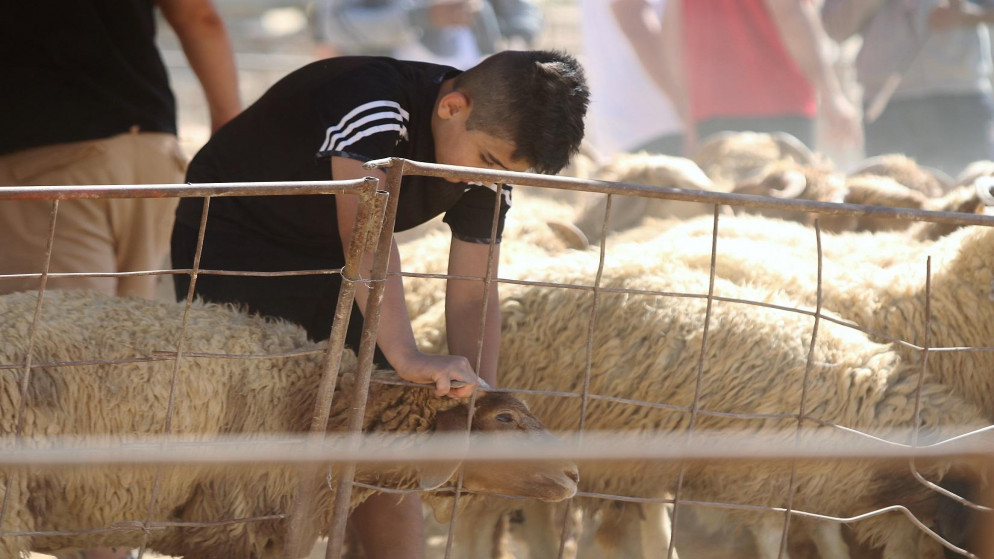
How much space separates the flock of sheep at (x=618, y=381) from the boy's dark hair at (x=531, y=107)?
0.26 meters

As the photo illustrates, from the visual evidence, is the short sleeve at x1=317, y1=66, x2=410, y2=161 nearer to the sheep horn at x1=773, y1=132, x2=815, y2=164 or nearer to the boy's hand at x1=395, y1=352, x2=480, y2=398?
the boy's hand at x1=395, y1=352, x2=480, y2=398

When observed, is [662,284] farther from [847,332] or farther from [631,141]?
[631,141]

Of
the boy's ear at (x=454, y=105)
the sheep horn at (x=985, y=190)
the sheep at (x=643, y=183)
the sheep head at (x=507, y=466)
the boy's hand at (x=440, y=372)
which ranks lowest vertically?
the sheep head at (x=507, y=466)

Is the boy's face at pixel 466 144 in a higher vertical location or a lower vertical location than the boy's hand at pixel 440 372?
higher

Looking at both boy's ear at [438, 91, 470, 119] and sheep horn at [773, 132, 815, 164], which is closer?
boy's ear at [438, 91, 470, 119]

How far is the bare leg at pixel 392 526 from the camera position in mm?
2807

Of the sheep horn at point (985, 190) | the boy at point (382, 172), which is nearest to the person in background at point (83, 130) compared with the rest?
the boy at point (382, 172)

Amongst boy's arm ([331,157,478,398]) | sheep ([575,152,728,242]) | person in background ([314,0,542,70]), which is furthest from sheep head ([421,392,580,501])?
person in background ([314,0,542,70])

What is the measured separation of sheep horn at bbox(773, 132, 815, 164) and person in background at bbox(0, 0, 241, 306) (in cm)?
484

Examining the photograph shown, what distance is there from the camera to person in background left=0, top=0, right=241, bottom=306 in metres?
3.15

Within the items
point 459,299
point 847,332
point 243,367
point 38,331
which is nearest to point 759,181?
point 847,332

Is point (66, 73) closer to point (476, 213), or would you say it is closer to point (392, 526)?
point (476, 213)

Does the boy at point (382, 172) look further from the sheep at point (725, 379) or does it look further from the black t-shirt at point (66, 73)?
the sheep at point (725, 379)

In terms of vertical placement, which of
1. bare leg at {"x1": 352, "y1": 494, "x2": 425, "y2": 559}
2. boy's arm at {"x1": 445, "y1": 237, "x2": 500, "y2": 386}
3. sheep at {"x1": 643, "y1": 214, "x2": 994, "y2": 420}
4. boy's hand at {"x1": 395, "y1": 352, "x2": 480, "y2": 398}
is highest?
sheep at {"x1": 643, "y1": 214, "x2": 994, "y2": 420}
